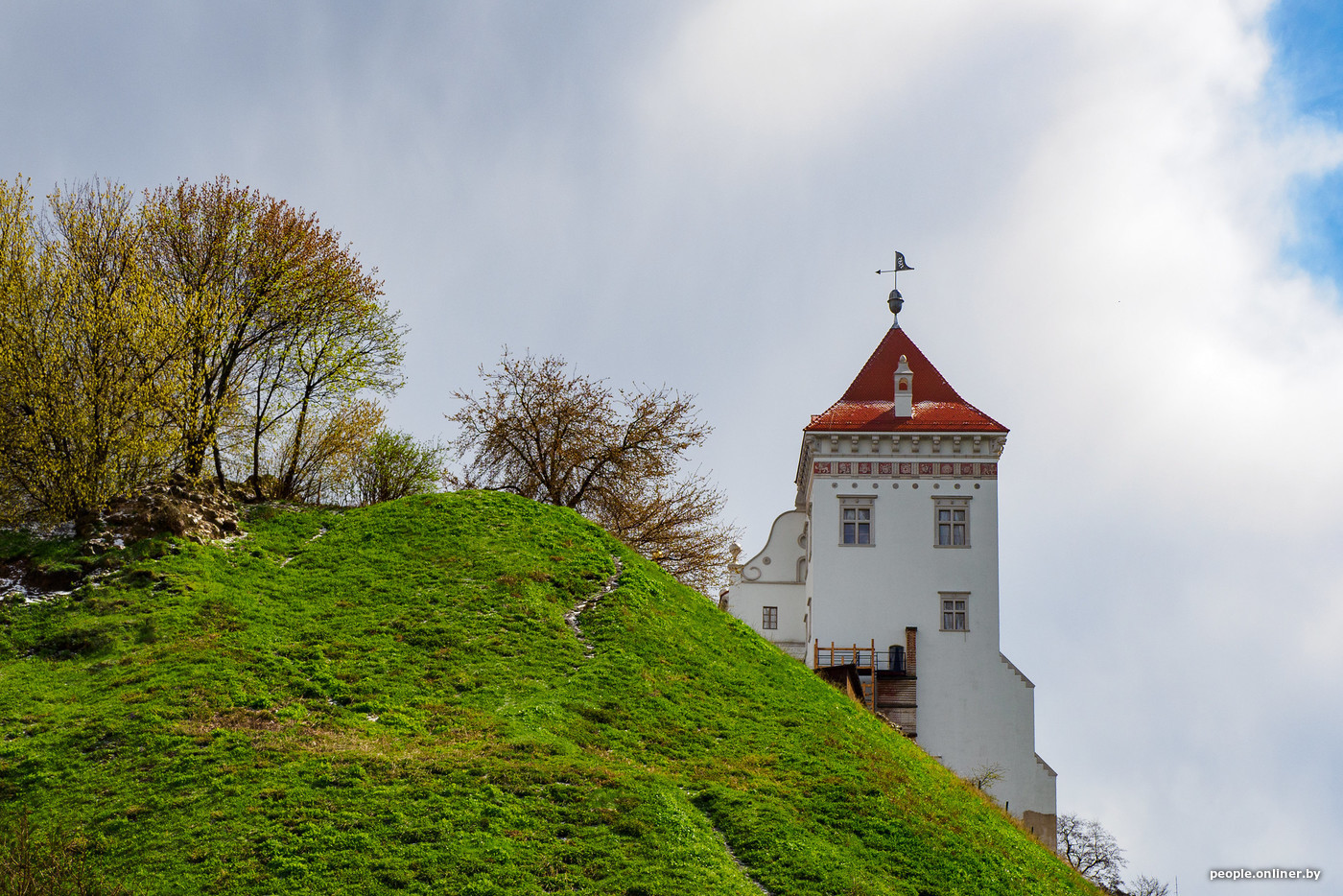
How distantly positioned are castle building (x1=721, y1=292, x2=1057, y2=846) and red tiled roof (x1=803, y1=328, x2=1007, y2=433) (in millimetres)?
92

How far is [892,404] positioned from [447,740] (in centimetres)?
3107

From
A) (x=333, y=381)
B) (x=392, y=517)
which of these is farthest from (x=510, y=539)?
(x=333, y=381)

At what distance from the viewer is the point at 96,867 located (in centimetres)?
1791

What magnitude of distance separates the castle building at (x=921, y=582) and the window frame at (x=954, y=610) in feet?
0.12

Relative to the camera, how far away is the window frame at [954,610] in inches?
1810

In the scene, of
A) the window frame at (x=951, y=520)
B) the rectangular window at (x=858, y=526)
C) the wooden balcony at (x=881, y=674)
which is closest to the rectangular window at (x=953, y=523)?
the window frame at (x=951, y=520)

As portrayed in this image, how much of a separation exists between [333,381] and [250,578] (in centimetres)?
1083

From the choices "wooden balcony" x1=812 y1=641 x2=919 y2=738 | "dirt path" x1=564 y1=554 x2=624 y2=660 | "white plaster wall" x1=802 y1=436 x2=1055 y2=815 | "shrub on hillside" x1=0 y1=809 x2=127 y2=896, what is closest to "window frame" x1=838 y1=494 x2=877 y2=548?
"white plaster wall" x1=802 y1=436 x2=1055 y2=815

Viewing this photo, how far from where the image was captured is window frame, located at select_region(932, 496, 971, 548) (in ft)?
154

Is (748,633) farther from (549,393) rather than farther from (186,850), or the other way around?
(186,850)

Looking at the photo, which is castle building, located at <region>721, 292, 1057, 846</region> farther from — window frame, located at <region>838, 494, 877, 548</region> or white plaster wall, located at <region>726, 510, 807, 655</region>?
white plaster wall, located at <region>726, 510, 807, 655</region>

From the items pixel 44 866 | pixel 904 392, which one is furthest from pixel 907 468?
pixel 44 866

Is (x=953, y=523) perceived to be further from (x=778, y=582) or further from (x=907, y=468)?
(x=778, y=582)

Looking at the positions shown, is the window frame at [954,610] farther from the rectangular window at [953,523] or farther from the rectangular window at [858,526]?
the rectangular window at [858,526]
